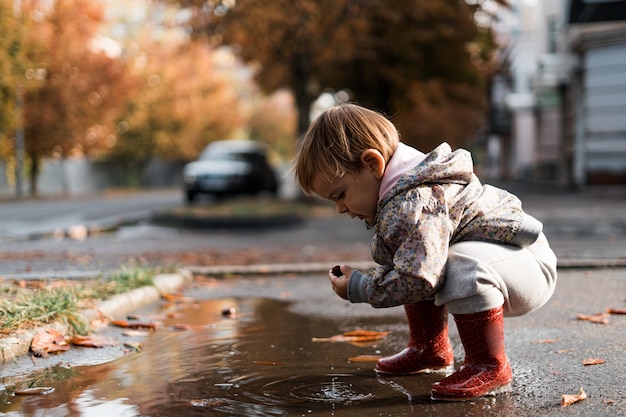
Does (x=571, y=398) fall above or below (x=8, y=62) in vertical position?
below

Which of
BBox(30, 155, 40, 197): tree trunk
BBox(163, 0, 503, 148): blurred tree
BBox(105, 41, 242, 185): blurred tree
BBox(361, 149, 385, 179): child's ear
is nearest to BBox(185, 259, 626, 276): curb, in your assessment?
BBox(361, 149, 385, 179): child's ear

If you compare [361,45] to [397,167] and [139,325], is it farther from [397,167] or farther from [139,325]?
[397,167]

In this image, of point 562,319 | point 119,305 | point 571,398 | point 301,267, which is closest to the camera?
point 571,398

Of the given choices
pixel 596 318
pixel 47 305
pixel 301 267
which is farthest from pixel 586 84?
pixel 47 305

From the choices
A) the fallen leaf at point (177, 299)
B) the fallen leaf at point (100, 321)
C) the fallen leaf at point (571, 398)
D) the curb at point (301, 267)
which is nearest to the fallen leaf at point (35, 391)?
the fallen leaf at point (100, 321)

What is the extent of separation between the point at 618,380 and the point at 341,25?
55.7 ft

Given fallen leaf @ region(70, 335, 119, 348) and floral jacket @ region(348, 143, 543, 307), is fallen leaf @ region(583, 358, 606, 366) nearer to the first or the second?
floral jacket @ region(348, 143, 543, 307)

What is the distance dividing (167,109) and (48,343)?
1625 inches

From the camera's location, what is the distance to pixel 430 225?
326 cm

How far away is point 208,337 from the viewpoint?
4789 mm

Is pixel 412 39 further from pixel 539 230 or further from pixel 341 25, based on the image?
pixel 539 230

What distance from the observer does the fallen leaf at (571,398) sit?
317cm

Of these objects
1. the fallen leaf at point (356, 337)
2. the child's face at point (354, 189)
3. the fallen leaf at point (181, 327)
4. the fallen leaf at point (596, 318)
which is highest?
the child's face at point (354, 189)

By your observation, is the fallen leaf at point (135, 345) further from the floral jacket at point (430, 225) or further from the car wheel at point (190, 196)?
the car wheel at point (190, 196)
